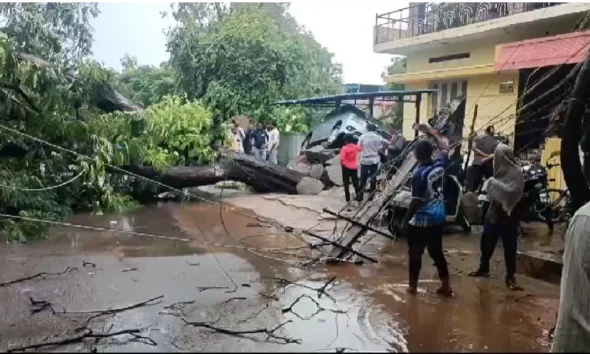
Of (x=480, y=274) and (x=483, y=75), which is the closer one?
(x=480, y=274)

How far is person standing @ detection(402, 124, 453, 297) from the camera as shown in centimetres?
615

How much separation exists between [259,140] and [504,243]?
13044 mm

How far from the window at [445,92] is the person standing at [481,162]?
288 inches

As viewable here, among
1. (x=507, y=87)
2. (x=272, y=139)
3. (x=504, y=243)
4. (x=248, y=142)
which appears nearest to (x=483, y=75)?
(x=507, y=87)

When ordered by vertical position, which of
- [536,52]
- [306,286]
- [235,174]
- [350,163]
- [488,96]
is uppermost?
[536,52]

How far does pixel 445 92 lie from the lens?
1912cm

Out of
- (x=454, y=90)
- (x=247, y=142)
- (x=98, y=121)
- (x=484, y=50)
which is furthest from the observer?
(x=247, y=142)

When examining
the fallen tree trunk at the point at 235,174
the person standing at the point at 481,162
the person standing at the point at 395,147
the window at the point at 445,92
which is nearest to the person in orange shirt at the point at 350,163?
the person standing at the point at 395,147

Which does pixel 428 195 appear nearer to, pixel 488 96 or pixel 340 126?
pixel 488 96

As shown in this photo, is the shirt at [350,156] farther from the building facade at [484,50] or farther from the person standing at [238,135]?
the person standing at [238,135]

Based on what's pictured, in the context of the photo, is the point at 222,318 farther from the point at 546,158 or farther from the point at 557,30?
the point at 557,30

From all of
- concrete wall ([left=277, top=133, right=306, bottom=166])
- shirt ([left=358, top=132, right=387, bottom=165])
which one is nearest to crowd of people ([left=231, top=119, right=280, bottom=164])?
concrete wall ([left=277, top=133, right=306, bottom=166])

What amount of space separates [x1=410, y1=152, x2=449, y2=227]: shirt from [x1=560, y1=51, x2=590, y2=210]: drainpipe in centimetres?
250

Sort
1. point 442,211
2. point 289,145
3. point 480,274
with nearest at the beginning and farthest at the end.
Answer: point 442,211, point 480,274, point 289,145
